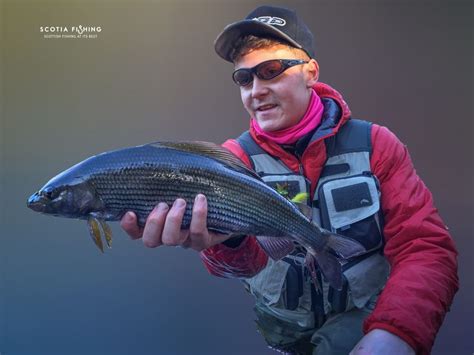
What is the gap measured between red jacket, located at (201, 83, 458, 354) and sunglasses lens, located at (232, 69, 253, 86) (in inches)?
10.2

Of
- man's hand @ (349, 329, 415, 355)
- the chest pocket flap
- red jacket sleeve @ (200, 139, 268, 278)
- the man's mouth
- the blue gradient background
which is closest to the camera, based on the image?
man's hand @ (349, 329, 415, 355)

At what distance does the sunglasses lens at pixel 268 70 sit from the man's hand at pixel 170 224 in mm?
726

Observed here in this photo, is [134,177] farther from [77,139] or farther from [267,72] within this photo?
[77,139]

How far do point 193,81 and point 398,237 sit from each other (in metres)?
1.35

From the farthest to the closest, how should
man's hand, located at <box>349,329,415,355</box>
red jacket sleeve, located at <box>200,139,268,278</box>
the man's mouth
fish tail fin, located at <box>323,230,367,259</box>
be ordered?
1. the man's mouth
2. red jacket sleeve, located at <box>200,139,268,278</box>
3. fish tail fin, located at <box>323,230,367,259</box>
4. man's hand, located at <box>349,329,415,355</box>

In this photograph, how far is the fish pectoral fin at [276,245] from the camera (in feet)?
5.25

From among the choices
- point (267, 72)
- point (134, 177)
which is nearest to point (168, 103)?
point (267, 72)

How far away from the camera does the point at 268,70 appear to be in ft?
6.23

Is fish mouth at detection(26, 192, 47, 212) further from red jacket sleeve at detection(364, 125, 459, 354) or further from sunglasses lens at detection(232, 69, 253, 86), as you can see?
red jacket sleeve at detection(364, 125, 459, 354)

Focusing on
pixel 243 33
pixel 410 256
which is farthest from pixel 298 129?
pixel 410 256

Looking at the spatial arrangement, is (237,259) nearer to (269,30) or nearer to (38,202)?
(38,202)

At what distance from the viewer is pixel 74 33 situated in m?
2.28

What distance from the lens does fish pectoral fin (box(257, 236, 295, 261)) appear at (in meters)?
1.60

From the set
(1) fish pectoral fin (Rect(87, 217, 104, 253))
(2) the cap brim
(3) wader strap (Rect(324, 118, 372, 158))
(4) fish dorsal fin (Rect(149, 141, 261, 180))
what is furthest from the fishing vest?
(1) fish pectoral fin (Rect(87, 217, 104, 253))
